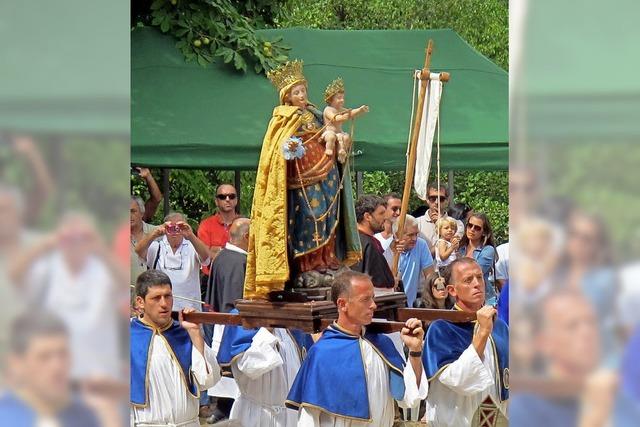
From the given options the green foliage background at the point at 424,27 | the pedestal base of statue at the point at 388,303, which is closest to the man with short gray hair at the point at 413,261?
the pedestal base of statue at the point at 388,303

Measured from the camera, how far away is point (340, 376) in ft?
16.9

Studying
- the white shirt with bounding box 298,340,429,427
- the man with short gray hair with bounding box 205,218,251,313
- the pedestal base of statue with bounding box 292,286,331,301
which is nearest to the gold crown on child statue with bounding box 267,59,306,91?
the pedestal base of statue with bounding box 292,286,331,301

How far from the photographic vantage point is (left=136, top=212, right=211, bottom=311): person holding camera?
8086mm

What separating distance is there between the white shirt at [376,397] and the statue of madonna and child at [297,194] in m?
1.23

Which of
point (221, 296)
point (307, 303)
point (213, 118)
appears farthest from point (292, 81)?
point (213, 118)

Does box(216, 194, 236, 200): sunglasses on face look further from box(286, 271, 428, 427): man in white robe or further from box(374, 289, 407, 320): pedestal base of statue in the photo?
box(286, 271, 428, 427): man in white robe

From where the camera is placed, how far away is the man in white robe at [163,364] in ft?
18.3

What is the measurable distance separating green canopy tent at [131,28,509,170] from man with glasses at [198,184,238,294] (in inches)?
38.8

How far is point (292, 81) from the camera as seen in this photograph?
655cm

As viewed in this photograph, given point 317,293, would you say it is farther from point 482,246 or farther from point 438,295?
point 482,246

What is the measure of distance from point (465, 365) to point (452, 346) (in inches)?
12.6

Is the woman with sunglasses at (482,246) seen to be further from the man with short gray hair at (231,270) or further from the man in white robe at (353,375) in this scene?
the man in white robe at (353,375)
